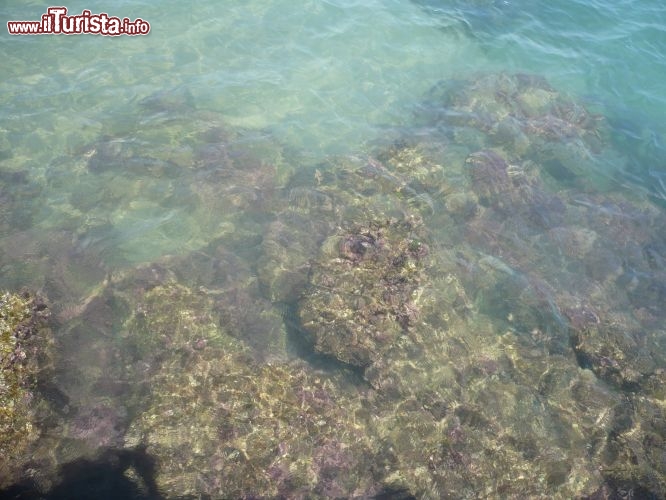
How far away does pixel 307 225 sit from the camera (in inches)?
399

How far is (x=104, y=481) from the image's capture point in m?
6.04

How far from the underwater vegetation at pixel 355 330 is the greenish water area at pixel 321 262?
0.05 metres

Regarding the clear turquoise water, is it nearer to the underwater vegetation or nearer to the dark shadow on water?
the underwater vegetation

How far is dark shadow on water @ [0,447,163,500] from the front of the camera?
5.79 meters

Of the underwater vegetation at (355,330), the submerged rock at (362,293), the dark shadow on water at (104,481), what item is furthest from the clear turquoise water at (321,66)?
the dark shadow on water at (104,481)

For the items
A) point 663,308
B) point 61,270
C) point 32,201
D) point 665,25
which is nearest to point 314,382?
point 61,270

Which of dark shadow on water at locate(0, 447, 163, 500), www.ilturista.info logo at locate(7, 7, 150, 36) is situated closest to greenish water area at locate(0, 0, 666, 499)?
dark shadow on water at locate(0, 447, 163, 500)

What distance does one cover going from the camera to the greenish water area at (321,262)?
6.69 metres

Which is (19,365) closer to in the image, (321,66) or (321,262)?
(321,262)

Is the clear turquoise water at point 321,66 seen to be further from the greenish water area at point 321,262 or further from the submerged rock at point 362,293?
the submerged rock at point 362,293

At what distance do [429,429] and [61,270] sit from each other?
26.2ft

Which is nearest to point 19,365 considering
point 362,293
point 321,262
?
point 321,262

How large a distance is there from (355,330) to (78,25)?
1465 centimetres

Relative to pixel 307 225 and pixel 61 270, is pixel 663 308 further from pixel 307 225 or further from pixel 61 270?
pixel 61 270
